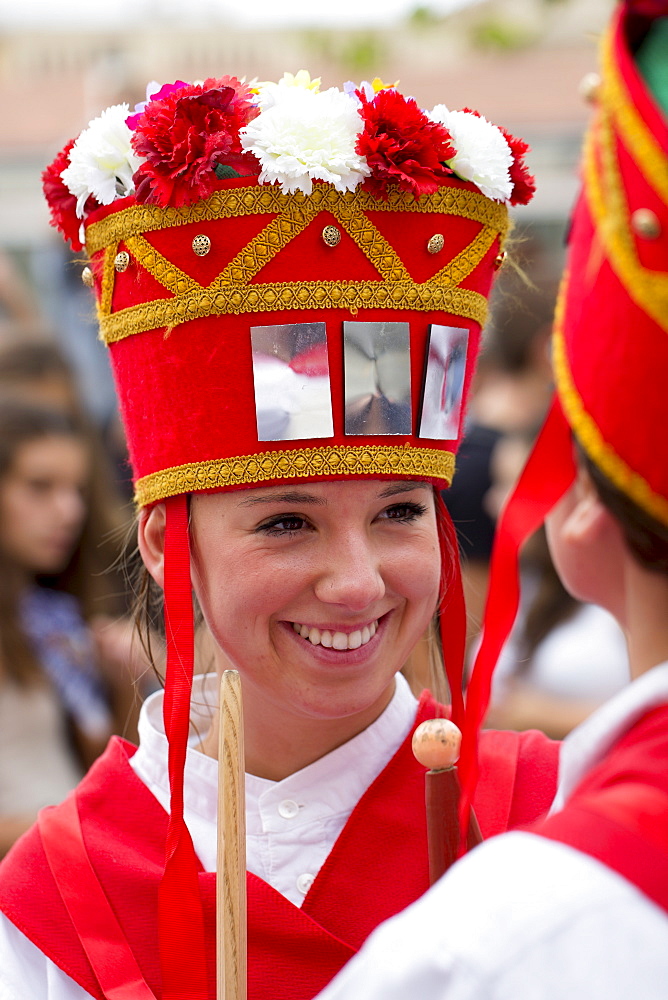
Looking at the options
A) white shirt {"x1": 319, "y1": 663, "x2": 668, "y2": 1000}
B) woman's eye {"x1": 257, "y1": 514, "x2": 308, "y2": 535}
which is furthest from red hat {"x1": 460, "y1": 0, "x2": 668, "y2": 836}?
woman's eye {"x1": 257, "y1": 514, "x2": 308, "y2": 535}

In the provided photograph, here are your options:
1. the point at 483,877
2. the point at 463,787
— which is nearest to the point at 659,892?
the point at 483,877

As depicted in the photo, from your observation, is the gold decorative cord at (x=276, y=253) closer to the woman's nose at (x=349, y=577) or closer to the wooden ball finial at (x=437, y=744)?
the woman's nose at (x=349, y=577)

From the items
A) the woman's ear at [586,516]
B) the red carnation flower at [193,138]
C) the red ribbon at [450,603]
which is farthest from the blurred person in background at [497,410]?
the woman's ear at [586,516]

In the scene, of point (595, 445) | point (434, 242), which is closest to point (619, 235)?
point (595, 445)

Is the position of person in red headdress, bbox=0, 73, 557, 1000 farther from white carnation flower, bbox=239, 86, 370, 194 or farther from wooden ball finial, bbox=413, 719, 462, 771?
wooden ball finial, bbox=413, 719, 462, 771

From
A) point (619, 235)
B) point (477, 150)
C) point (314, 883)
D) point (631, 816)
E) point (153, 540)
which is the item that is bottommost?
point (314, 883)

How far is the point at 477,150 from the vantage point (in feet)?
6.88

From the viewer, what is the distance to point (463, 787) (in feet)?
5.61

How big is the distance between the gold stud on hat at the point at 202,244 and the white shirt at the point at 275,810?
850mm

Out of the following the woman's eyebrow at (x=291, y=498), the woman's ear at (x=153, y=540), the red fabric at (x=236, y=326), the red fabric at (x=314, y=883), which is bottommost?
Result: the red fabric at (x=314, y=883)

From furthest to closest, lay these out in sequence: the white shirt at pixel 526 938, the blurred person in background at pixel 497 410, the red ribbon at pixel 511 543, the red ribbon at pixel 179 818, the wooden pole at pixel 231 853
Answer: the blurred person in background at pixel 497 410 → the red ribbon at pixel 179 818 → the wooden pole at pixel 231 853 → the red ribbon at pixel 511 543 → the white shirt at pixel 526 938

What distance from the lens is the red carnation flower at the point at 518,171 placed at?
2.17m

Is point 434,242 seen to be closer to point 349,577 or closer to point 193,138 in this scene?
point 193,138

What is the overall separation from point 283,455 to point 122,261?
0.43 metres
